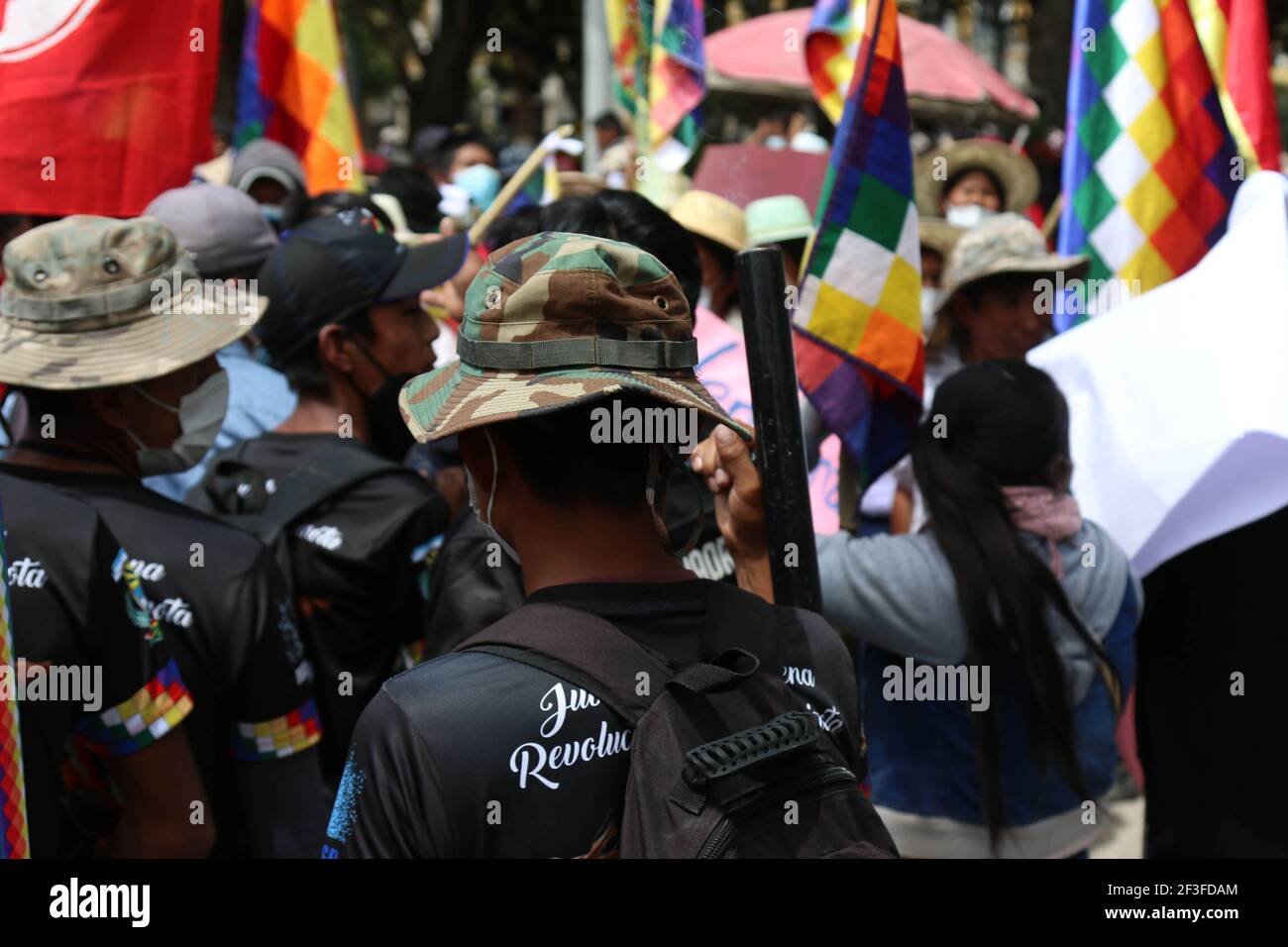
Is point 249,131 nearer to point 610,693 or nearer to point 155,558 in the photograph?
point 155,558

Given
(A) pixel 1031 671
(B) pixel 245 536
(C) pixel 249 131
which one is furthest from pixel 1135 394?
(C) pixel 249 131

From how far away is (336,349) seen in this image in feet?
11.0

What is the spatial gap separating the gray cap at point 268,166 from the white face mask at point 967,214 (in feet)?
10.2

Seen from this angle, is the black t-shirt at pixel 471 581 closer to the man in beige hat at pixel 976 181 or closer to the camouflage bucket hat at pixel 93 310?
the camouflage bucket hat at pixel 93 310

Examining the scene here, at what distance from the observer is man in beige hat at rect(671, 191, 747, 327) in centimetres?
469

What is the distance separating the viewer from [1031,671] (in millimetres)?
3031

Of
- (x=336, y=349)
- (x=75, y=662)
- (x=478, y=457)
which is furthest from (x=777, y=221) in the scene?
(x=478, y=457)

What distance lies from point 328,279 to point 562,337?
1.78 meters

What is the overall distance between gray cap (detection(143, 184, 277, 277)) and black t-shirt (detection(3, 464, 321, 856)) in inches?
68.8

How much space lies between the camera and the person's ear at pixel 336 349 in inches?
131

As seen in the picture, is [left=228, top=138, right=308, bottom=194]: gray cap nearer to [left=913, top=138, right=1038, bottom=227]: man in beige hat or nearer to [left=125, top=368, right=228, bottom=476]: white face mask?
[left=913, top=138, right=1038, bottom=227]: man in beige hat
